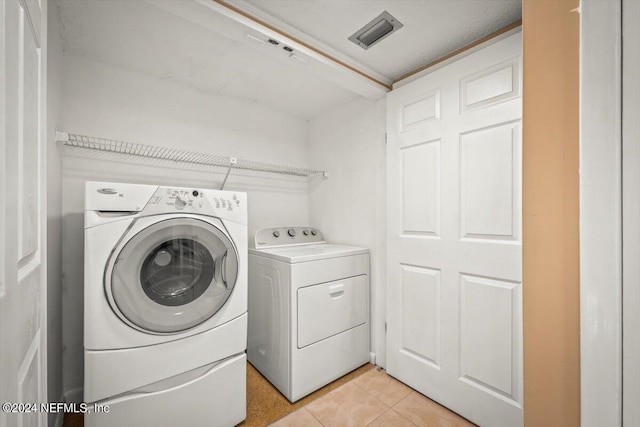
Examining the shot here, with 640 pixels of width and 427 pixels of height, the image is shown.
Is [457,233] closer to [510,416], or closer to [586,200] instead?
[510,416]

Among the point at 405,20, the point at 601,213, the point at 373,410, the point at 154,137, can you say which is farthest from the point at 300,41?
the point at 373,410

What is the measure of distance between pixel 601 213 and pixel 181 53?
2.10 metres

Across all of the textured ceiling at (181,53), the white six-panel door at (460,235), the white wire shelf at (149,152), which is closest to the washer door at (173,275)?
the white wire shelf at (149,152)

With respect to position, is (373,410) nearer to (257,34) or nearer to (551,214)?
(551,214)

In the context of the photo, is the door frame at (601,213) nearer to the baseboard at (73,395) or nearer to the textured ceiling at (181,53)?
the textured ceiling at (181,53)

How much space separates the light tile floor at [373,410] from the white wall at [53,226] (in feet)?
3.79

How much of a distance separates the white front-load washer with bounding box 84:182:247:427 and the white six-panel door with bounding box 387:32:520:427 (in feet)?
3.66

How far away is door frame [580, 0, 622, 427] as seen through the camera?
473 millimetres

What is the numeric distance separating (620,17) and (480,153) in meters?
1.04

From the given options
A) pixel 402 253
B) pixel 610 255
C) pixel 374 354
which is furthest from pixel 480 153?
pixel 374 354

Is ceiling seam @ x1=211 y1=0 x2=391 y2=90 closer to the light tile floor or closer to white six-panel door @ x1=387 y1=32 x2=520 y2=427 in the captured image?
white six-panel door @ x1=387 y1=32 x2=520 y2=427

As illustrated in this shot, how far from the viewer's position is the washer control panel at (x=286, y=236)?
7.05 feet

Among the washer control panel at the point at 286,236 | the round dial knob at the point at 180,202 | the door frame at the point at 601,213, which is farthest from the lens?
the washer control panel at the point at 286,236

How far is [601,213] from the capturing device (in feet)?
1.60
